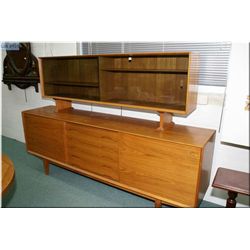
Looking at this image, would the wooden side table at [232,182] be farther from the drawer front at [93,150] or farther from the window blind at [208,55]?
the drawer front at [93,150]

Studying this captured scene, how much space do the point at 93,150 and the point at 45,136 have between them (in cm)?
74

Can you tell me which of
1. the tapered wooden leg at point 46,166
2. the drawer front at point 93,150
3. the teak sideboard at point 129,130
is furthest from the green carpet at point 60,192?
the drawer front at point 93,150

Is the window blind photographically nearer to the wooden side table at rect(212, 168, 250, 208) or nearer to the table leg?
the wooden side table at rect(212, 168, 250, 208)

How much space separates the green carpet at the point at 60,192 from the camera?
217 cm

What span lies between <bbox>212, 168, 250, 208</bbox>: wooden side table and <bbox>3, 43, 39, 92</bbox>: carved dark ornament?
8.97 ft

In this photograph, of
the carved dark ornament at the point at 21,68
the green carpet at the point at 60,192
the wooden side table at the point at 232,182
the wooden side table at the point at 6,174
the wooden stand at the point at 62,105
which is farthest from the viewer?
the carved dark ornament at the point at 21,68

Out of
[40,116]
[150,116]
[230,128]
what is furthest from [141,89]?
[230,128]

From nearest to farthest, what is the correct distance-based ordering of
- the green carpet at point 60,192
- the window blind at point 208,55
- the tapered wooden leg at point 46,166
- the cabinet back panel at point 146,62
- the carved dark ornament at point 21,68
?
the window blind at point 208,55 < the cabinet back panel at point 146,62 < the green carpet at point 60,192 < the tapered wooden leg at point 46,166 < the carved dark ornament at point 21,68

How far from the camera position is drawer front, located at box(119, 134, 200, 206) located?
158 cm

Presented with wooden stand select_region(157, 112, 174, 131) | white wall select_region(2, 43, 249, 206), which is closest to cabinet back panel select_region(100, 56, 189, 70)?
white wall select_region(2, 43, 249, 206)

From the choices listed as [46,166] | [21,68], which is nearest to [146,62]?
[46,166]

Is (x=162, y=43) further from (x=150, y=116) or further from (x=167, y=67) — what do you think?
(x=150, y=116)

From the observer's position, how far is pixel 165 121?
1.90 meters
